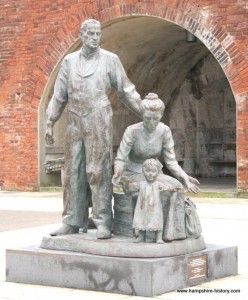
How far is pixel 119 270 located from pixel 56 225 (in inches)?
190

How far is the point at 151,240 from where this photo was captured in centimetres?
661

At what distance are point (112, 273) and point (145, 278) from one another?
317mm

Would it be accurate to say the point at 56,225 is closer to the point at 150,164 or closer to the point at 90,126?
the point at 90,126

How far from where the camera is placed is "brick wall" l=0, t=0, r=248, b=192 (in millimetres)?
15586

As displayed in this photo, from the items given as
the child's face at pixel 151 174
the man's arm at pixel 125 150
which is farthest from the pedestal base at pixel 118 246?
the man's arm at pixel 125 150

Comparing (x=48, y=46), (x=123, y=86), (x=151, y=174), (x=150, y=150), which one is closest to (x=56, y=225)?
(x=123, y=86)

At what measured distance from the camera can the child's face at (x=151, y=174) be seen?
670 centimetres

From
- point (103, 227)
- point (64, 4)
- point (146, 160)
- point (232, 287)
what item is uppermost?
point (64, 4)

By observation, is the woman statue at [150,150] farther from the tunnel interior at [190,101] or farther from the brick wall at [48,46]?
the tunnel interior at [190,101]

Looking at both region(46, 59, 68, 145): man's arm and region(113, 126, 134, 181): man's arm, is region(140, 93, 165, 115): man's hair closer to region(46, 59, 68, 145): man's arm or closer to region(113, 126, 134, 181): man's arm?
region(113, 126, 134, 181): man's arm

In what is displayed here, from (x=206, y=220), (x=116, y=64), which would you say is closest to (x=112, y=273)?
(x=116, y=64)

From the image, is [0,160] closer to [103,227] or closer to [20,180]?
[20,180]

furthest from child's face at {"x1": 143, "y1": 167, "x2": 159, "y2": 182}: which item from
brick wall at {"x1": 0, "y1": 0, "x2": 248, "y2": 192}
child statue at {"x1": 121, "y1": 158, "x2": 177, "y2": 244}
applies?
brick wall at {"x1": 0, "y1": 0, "x2": 248, "y2": 192}

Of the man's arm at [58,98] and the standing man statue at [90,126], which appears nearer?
the standing man statue at [90,126]
